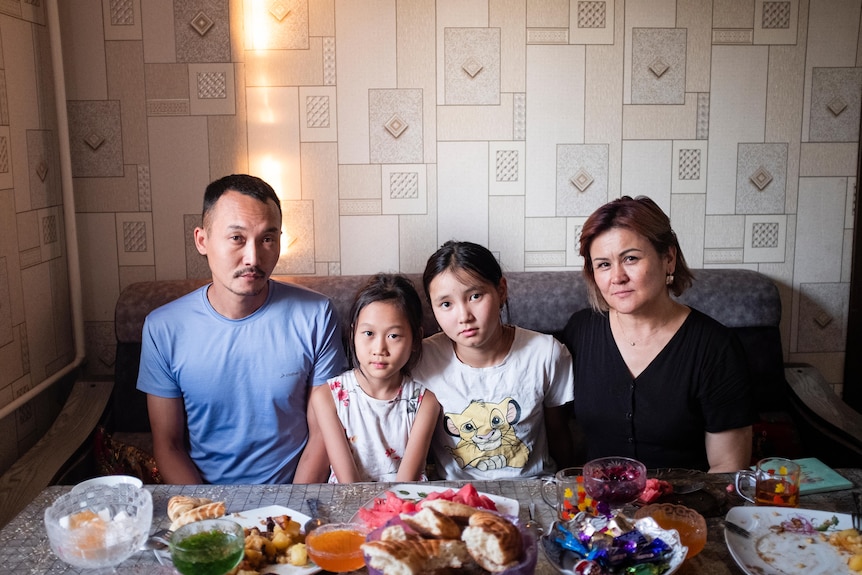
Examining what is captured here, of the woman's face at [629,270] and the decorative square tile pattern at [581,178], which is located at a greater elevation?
the decorative square tile pattern at [581,178]

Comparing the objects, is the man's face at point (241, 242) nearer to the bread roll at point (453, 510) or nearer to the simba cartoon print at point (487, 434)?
the simba cartoon print at point (487, 434)

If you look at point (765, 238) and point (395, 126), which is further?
point (765, 238)

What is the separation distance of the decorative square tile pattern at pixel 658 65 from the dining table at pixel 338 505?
5.24ft

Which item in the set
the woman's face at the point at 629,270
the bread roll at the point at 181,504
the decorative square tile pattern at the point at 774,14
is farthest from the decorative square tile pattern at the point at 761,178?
the bread roll at the point at 181,504

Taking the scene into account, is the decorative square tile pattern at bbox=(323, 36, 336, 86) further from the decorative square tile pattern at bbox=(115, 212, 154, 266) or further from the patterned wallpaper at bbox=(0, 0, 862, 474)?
the decorative square tile pattern at bbox=(115, 212, 154, 266)

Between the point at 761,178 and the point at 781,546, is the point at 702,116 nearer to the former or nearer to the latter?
the point at 761,178

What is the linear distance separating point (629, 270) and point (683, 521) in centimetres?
79

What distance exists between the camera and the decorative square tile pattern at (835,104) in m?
2.89

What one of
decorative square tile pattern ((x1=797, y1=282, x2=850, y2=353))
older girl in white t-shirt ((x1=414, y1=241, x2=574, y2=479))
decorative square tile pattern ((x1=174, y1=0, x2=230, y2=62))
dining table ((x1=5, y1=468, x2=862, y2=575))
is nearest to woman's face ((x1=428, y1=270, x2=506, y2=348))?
older girl in white t-shirt ((x1=414, y1=241, x2=574, y2=479))

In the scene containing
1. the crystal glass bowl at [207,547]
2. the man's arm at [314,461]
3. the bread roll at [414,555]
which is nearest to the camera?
the bread roll at [414,555]

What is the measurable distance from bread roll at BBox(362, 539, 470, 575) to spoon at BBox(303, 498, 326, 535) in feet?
0.96

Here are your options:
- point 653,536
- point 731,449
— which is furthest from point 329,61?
point 653,536

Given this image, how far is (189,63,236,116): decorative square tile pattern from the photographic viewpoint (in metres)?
2.82

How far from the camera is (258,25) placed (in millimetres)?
2801
